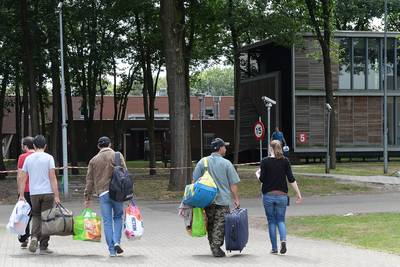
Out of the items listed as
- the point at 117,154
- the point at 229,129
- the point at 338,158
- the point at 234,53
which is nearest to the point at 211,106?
the point at 229,129

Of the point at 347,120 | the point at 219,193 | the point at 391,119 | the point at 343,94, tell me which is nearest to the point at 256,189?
the point at 219,193

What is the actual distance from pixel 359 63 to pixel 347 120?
402 centimetres

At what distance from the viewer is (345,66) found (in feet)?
144

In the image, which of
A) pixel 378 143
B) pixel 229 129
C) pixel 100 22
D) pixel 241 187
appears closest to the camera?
pixel 241 187

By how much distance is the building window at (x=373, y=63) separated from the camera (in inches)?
1727

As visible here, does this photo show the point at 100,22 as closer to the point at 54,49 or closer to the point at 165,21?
the point at 54,49

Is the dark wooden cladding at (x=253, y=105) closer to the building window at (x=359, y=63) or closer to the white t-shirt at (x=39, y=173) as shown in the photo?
the building window at (x=359, y=63)

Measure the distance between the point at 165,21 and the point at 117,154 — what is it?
Answer: 40.0 feet

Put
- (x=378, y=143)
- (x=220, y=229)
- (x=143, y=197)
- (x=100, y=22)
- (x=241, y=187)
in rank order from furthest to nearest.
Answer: (x=378, y=143) → (x=100, y=22) → (x=241, y=187) → (x=143, y=197) → (x=220, y=229)

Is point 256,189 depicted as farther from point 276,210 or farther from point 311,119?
point 311,119

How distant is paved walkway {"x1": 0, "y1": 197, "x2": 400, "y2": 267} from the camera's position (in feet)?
30.1

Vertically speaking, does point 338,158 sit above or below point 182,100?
below

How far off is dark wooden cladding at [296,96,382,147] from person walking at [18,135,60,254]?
3327 cm

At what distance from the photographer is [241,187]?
2361cm
